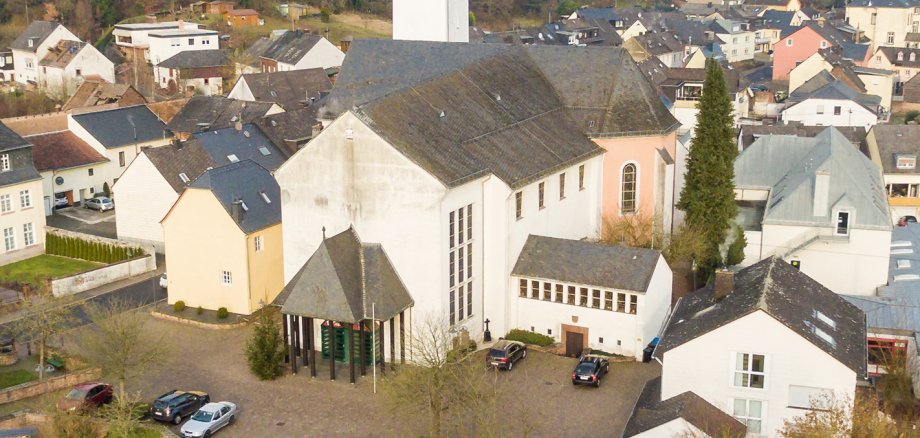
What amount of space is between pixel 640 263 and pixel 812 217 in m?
12.3

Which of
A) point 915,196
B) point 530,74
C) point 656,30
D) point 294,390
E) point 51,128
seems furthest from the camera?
point 656,30

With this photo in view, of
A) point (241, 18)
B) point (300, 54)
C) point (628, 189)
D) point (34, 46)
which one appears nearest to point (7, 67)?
point (34, 46)

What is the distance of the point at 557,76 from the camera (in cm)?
5556

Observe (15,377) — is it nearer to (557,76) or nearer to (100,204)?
(100,204)

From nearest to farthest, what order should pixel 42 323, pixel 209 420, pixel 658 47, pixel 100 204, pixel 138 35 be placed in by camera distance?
pixel 209 420 → pixel 42 323 → pixel 100 204 → pixel 138 35 → pixel 658 47

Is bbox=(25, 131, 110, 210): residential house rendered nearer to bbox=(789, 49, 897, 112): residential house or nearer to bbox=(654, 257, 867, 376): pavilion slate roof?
bbox=(654, 257, 867, 376): pavilion slate roof

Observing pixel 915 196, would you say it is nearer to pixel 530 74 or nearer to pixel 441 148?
pixel 530 74

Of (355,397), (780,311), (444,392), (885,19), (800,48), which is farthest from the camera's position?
(885,19)

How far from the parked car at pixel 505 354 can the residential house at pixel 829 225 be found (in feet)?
46.8

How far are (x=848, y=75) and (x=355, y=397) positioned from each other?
72.8 m

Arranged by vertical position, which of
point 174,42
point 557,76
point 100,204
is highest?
point 174,42

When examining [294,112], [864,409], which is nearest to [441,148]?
[864,409]

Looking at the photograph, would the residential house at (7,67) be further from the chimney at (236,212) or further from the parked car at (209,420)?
the parked car at (209,420)

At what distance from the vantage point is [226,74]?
105 meters
